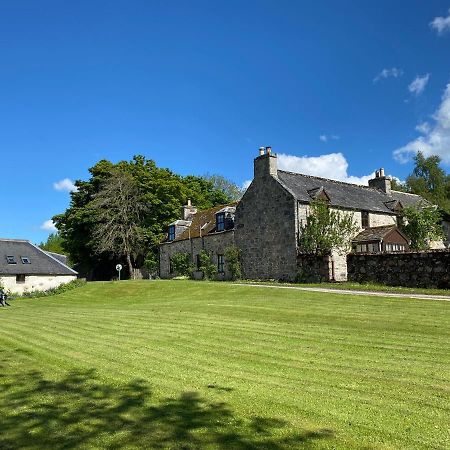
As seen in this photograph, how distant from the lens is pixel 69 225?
48.0 meters

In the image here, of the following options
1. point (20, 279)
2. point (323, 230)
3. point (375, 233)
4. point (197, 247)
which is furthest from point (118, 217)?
point (375, 233)

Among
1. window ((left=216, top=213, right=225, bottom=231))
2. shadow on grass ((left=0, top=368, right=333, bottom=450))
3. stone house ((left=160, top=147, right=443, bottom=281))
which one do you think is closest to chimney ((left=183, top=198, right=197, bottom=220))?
stone house ((left=160, top=147, right=443, bottom=281))

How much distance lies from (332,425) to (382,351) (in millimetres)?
3927

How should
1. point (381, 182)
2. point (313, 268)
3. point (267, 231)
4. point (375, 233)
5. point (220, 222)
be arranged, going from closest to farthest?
point (313, 268)
point (375, 233)
point (267, 231)
point (220, 222)
point (381, 182)

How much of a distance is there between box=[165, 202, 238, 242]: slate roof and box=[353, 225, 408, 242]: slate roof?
1170 centimetres

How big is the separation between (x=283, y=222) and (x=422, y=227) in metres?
11.0

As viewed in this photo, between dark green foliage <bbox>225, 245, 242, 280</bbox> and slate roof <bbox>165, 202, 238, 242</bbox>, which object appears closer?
dark green foliage <bbox>225, 245, 242, 280</bbox>

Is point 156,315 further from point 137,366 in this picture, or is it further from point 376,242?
point 376,242

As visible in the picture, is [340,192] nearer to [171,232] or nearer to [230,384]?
[171,232]

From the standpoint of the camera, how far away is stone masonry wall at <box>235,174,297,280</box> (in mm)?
31812

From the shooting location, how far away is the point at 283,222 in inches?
1275

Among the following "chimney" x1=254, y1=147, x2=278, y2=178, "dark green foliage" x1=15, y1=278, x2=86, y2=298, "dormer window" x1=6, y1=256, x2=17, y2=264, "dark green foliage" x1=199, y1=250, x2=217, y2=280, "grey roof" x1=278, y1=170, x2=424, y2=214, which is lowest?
"dark green foliage" x1=15, y1=278, x2=86, y2=298

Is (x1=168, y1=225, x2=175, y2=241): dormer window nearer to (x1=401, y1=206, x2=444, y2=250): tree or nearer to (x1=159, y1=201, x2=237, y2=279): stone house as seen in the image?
(x1=159, y1=201, x2=237, y2=279): stone house

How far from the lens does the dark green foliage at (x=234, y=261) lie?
1391 inches
